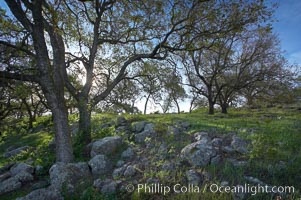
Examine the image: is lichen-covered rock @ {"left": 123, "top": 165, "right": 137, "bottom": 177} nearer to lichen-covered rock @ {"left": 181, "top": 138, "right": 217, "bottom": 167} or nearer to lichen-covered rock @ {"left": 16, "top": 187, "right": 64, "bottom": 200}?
lichen-covered rock @ {"left": 181, "top": 138, "right": 217, "bottom": 167}

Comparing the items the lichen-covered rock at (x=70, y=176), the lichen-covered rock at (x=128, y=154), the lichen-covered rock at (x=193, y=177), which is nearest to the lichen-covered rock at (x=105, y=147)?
the lichen-covered rock at (x=128, y=154)

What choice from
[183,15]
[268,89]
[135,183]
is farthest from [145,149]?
[268,89]

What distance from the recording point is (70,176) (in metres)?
5.55

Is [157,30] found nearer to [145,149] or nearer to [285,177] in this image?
[145,149]

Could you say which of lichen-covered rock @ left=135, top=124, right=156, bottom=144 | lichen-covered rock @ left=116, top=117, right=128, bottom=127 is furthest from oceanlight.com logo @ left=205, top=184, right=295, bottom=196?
lichen-covered rock @ left=116, top=117, right=128, bottom=127

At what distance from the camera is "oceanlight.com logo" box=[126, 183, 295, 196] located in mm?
4168

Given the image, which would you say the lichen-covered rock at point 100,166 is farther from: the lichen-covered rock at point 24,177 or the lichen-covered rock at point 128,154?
the lichen-covered rock at point 24,177

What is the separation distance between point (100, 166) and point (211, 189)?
11.1 feet

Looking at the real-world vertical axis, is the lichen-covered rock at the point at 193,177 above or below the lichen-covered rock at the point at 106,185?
above

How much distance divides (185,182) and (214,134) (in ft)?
11.2

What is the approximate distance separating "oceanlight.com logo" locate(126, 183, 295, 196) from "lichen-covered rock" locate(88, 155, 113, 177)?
1.59 m

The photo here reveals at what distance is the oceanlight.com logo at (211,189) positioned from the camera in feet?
13.7

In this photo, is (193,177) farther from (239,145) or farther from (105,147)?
(105,147)

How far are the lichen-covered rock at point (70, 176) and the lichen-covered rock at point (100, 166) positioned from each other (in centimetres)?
18
